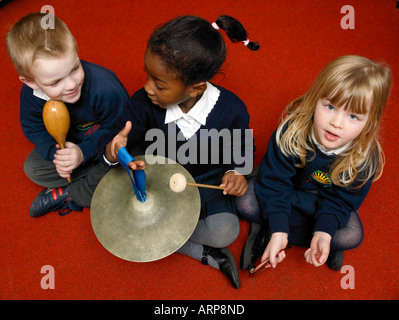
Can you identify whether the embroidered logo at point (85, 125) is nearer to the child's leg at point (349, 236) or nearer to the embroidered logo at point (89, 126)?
the embroidered logo at point (89, 126)

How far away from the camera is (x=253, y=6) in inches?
62.8

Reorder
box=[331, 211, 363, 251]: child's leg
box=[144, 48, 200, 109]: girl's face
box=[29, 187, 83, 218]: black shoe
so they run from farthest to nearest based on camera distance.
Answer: box=[29, 187, 83, 218]: black shoe < box=[331, 211, 363, 251]: child's leg < box=[144, 48, 200, 109]: girl's face

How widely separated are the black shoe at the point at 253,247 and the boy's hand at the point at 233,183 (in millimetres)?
249

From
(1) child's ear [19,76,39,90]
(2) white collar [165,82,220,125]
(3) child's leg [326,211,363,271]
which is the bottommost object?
(3) child's leg [326,211,363,271]

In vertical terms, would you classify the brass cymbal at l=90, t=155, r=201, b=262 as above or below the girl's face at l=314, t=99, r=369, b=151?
below

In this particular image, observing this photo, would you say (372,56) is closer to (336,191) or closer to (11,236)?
(336,191)

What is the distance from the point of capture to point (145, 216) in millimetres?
752

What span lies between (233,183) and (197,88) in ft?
0.86

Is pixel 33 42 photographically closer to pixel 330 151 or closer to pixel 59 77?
pixel 59 77

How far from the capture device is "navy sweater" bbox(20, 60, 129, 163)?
0.98m

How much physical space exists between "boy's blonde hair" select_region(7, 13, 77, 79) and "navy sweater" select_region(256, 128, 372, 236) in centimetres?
62

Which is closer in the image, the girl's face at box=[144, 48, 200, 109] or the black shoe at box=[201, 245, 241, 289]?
the girl's face at box=[144, 48, 200, 109]

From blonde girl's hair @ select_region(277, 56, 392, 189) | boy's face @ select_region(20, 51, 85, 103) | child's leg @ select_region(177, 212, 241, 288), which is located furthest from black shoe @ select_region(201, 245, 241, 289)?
boy's face @ select_region(20, 51, 85, 103)

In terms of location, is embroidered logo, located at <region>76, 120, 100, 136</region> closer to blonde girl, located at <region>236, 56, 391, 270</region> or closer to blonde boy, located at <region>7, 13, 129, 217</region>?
blonde boy, located at <region>7, 13, 129, 217</region>
